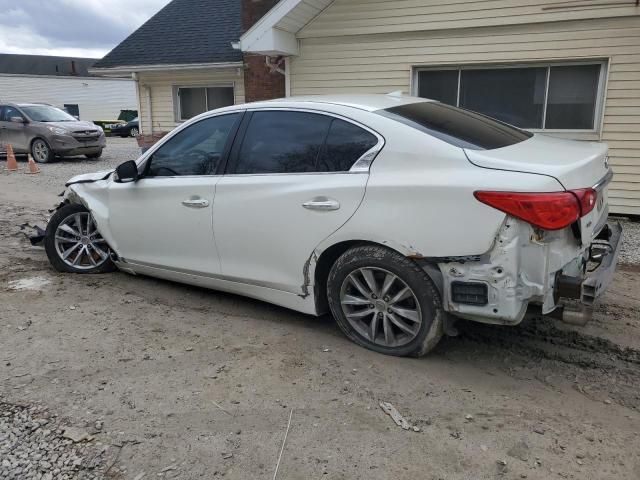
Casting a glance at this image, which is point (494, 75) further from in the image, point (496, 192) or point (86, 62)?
point (86, 62)

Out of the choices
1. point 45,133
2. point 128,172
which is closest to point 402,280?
point 128,172

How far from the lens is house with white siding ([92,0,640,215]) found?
798 centimetres

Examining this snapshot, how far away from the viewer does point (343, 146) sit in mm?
3707

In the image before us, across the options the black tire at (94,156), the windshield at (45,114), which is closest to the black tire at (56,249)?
the black tire at (94,156)

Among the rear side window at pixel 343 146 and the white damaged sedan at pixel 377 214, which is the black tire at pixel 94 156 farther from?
the rear side window at pixel 343 146

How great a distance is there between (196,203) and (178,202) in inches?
8.4

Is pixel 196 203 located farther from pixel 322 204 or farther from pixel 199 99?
pixel 199 99

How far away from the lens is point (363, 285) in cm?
365

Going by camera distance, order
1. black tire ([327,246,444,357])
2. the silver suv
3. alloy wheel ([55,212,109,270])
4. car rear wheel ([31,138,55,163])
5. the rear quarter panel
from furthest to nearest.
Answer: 1. car rear wheel ([31,138,55,163])
2. the silver suv
3. alloy wheel ([55,212,109,270])
4. black tire ([327,246,444,357])
5. the rear quarter panel

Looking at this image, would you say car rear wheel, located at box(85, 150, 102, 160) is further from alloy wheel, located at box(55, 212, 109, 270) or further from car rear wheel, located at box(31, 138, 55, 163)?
alloy wheel, located at box(55, 212, 109, 270)

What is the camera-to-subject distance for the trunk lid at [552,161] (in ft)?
10.1

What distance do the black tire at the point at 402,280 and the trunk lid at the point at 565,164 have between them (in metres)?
0.76

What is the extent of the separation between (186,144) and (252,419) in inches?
95.5

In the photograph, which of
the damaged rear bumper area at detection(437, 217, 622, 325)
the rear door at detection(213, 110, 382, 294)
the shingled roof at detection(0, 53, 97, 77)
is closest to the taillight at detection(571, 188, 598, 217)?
the damaged rear bumper area at detection(437, 217, 622, 325)
